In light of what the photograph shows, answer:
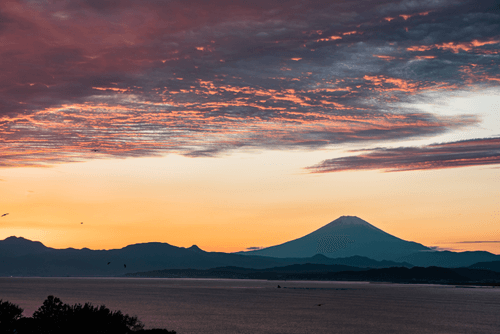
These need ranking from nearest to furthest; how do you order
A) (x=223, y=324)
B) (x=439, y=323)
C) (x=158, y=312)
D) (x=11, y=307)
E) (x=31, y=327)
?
(x=31, y=327), (x=11, y=307), (x=223, y=324), (x=439, y=323), (x=158, y=312)

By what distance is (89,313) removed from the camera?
64.5 meters

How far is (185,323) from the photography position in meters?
133

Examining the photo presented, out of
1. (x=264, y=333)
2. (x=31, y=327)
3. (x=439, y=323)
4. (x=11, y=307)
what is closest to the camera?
(x=31, y=327)

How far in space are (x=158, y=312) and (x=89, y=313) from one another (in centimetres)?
10298

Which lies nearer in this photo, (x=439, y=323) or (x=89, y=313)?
(x=89, y=313)

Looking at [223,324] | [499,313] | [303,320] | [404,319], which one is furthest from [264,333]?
[499,313]

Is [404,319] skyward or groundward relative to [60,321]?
groundward

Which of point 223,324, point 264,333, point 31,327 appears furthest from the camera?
point 223,324

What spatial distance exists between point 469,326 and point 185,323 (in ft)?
253

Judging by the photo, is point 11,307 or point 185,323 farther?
point 185,323

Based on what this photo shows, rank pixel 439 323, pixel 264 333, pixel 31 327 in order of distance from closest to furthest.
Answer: pixel 31 327 < pixel 264 333 < pixel 439 323

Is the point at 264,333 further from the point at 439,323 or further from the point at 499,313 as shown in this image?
the point at 499,313

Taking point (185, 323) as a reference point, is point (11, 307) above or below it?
above

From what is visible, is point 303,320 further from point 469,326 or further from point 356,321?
point 469,326
